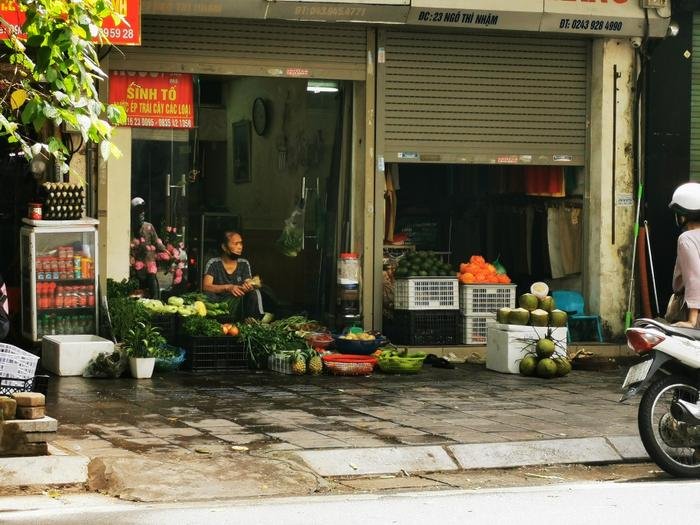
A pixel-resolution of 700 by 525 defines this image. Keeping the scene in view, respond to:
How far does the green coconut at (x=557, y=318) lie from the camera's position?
47.8 ft

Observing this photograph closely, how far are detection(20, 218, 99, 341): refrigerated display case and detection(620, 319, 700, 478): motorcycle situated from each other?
657cm

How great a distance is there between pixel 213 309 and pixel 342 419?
3876 mm

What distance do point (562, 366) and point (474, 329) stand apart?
173cm

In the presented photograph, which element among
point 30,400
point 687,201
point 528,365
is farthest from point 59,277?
point 687,201

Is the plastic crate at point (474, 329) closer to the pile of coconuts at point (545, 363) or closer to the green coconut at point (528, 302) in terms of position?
the green coconut at point (528, 302)

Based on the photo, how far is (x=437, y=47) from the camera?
15.8m

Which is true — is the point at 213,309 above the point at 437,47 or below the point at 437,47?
below

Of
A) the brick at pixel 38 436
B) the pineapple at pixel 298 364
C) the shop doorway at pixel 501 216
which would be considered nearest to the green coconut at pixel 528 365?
the pineapple at pixel 298 364

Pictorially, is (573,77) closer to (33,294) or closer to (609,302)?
(609,302)

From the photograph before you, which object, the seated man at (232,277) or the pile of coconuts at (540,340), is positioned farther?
the seated man at (232,277)

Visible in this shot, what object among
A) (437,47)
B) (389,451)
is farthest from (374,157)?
(389,451)

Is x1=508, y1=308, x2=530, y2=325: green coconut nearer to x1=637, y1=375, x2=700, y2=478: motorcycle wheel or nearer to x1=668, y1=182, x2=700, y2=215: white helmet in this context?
x1=668, y1=182, x2=700, y2=215: white helmet

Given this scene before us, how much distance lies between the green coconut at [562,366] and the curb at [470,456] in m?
3.63

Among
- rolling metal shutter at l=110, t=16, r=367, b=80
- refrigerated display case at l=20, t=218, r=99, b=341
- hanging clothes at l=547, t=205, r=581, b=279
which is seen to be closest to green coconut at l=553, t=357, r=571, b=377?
hanging clothes at l=547, t=205, r=581, b=279
